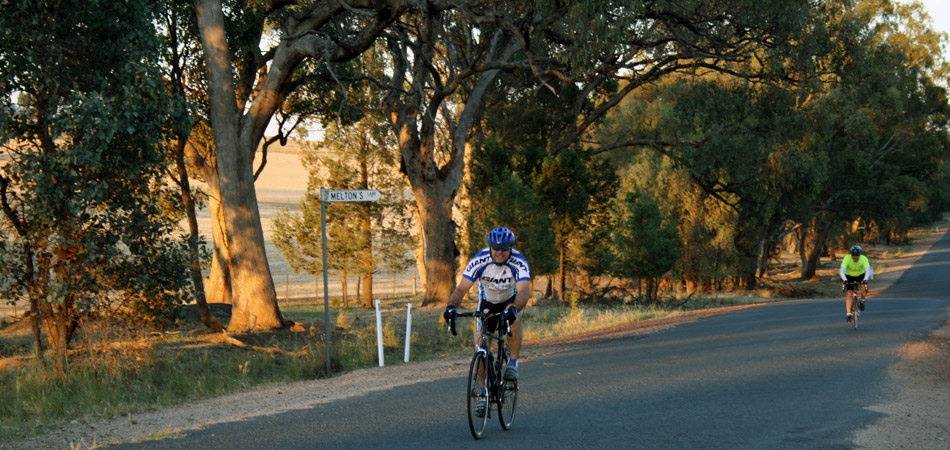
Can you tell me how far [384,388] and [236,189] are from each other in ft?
23.2

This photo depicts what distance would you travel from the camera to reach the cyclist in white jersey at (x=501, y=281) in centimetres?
766

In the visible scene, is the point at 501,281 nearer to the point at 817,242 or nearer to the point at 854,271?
the point at 854,271

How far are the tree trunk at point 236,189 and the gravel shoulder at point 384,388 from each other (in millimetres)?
4246

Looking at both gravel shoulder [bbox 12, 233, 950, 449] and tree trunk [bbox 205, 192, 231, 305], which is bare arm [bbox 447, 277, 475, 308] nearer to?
gravel shoulder [bbox 12, 233, 950, 449]

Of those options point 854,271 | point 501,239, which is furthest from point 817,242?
point 501,239

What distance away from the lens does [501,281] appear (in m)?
7.93

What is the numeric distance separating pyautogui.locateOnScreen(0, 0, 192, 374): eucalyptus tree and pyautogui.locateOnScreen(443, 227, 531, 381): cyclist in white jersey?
19.8 feet

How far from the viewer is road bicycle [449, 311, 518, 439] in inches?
286

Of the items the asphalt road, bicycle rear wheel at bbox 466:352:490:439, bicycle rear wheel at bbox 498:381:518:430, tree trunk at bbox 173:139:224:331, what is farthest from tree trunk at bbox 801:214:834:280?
bicycle rear wheel at bbox 466:352:490:439

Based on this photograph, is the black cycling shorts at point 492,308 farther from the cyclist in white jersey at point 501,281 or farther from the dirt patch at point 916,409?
the dirt patch at point 916,409

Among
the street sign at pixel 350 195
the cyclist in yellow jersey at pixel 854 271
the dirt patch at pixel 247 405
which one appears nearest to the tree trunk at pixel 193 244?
the street sign at pixel 350 195

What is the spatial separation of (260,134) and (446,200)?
8910 millimetres

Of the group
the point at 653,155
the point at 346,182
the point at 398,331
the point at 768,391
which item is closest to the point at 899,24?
the point at 653,155

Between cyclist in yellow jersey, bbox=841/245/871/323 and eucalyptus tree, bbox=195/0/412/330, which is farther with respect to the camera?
cyclist in yellow jersey, bbox=841/245/871/323
